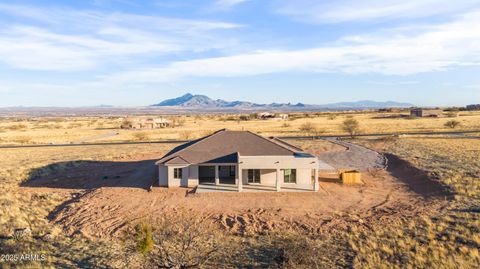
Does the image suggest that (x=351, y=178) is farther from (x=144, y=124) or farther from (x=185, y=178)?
(x=144, y=124)

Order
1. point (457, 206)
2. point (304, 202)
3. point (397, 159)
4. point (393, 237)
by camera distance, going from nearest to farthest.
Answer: point (393, 237)
point (457, 206)
point (304, 202)
point (397, 159)

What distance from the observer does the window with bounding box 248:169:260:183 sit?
113ft

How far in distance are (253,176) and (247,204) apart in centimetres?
632

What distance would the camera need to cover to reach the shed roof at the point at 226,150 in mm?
33875

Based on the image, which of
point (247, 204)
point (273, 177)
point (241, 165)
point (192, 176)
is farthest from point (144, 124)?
point (247, 204)

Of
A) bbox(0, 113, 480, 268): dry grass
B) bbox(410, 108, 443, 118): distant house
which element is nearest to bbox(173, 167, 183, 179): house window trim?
bbox(0, 113, 480, 268): dry grass

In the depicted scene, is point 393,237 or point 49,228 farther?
point 49,228

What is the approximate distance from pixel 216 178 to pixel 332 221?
12414mm

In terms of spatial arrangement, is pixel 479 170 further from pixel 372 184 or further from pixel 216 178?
pixel 216 178

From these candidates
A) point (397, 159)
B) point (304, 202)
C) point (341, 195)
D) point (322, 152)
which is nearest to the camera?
point (304, 202)

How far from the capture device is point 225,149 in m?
35.2

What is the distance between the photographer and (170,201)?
29.5 meters

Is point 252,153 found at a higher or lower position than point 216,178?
higher

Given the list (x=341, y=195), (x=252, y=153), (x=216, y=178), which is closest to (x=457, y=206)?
(x=341, y=195)
